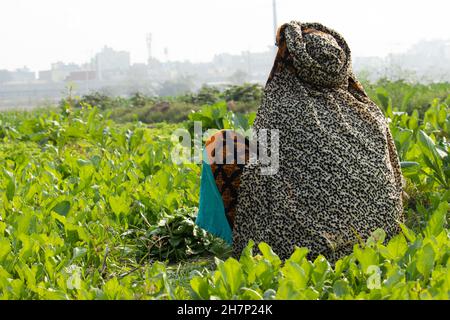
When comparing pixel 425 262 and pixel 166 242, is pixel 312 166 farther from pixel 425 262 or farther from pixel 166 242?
pixel 166 242

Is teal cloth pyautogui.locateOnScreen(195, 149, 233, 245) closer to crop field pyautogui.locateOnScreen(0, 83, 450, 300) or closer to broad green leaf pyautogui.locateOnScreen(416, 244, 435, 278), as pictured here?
crop field pyautogui.locateOnScreen(0, 83, 450, 300)

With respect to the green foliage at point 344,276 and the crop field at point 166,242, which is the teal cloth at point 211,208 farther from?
the green foliage at point 344,276

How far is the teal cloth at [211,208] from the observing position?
3.48m

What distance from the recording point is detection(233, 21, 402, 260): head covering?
3.29m

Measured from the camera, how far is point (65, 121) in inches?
372

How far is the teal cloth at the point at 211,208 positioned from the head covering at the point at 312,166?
0.14 meters

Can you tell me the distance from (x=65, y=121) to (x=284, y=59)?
6.51 m

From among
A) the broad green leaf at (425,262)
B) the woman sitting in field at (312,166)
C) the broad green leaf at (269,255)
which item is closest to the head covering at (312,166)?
the woman sitting in field at (312,166)

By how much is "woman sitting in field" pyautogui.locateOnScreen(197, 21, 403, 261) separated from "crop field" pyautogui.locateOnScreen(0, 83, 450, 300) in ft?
0.46

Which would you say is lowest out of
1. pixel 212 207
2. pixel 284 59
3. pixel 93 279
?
pixel 93 279

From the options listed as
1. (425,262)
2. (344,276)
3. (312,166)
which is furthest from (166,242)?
(425,262)
